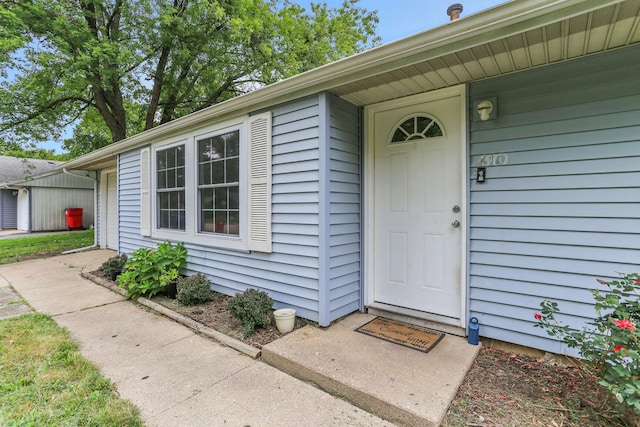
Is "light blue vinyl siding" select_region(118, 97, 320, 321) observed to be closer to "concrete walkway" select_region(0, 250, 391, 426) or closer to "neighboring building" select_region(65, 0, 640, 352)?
"neighboring building" select_region(65, 0, 640, 352)

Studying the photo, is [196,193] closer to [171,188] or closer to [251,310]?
[171,188]

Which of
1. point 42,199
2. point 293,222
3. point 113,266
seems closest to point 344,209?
point 293,222

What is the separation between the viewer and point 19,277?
5328 millimetres

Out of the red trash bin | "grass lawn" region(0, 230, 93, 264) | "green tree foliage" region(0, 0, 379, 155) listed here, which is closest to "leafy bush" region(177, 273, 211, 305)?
"grass lawn" region(0, 230, 93, 264)

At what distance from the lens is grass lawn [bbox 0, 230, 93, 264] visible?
7339 mm

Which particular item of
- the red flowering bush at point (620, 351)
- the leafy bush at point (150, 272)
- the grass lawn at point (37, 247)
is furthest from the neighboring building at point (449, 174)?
the grass lawn at point (37, 247)

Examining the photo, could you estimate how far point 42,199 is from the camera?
12.7 meters

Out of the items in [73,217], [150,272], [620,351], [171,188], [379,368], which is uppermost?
[171,188]

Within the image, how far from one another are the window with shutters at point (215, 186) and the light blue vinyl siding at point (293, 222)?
0.46ft

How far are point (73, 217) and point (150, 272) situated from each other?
38.7 ft

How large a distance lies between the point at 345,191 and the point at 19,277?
6.09 m

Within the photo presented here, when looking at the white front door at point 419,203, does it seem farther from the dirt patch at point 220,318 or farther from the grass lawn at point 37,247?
the grass lawn at point 37,247

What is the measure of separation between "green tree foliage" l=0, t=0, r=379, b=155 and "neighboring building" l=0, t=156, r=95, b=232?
275 cm

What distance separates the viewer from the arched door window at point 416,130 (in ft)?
9.45
